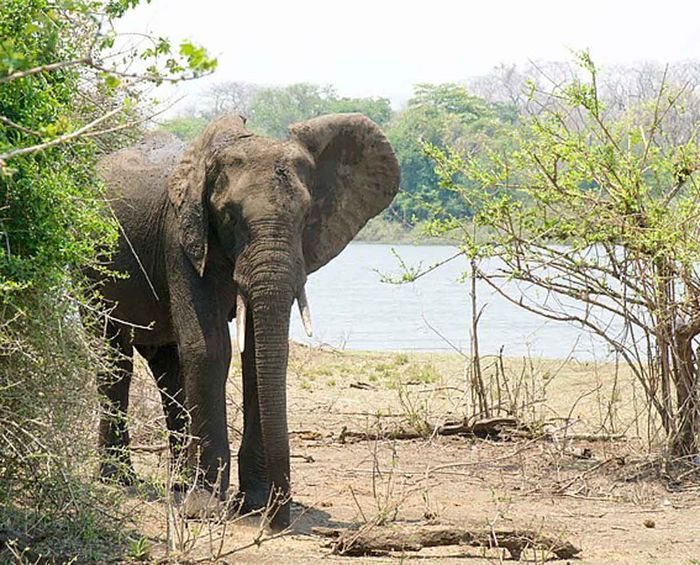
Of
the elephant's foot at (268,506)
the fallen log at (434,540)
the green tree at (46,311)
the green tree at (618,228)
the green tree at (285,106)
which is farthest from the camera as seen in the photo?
the green tree at (285,106)

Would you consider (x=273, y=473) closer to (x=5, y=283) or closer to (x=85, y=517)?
(x=85, y=517)

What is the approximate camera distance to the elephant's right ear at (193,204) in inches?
335

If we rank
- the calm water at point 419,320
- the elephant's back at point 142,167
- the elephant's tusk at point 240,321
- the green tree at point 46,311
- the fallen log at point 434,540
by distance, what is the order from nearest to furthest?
the green tree at point 46,311 → the fallen log at point 434,540 → the elephant's tusk at point 240,321 → the elephant's back at point 142,167 → the calm water at point 419,320

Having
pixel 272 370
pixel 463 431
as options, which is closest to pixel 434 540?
pixel 272 370

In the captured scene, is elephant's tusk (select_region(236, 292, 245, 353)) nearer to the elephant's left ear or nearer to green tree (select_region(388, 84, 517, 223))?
the elephant's left ear

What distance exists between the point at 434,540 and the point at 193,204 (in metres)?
2.64

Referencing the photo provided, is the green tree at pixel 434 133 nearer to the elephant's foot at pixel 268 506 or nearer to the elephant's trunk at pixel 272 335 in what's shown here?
the elephant's foot at pixel 268 506

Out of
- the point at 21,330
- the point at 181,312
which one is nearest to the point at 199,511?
the point at 181,312

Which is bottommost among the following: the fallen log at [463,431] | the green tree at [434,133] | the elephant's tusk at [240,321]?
the fallen log at [463,431]

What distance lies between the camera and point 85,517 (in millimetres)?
6852

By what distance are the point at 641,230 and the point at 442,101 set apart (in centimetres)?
6693

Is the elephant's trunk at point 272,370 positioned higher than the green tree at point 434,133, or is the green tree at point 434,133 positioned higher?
the green tree at point 434,133

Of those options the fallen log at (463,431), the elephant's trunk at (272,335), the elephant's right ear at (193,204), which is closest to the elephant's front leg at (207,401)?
the elephant's right ear at (193,204)

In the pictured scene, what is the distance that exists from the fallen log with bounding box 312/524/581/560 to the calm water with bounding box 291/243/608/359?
752 centimetres
